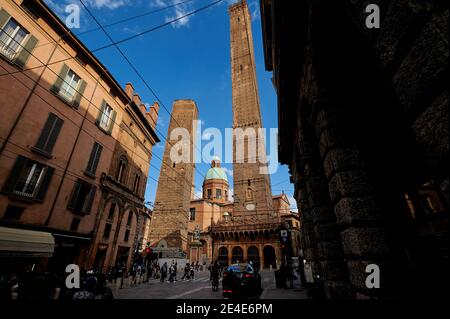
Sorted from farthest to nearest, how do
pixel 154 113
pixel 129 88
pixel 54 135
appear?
pixel 154 113, pixel 129 88, pixel 54 135

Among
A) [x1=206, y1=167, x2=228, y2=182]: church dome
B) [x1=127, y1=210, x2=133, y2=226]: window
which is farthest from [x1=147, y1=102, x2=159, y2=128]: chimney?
[x1=206, y1=167, x2=228, y2=182]: church dome

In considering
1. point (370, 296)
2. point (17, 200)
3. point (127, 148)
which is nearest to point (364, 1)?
point (370, 296)

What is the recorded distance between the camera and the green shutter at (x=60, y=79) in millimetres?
12938

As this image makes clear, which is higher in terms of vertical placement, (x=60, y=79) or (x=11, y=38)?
(x=60, y=79)

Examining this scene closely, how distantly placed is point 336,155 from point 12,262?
15.7 meters

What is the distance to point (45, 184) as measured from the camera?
1196 cm

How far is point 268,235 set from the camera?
103 ft

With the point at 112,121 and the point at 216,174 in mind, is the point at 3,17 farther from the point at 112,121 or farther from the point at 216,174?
the point at 216,174

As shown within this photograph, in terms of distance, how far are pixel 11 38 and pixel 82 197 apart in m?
10.1

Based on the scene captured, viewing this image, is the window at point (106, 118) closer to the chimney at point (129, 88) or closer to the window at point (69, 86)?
the window at point (69, 86)

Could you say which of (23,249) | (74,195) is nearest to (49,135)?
(74,195)

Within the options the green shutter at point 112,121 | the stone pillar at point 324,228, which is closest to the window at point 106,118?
the green shutter at point 112,121

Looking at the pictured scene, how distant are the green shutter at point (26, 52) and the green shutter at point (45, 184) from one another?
5935 mm
